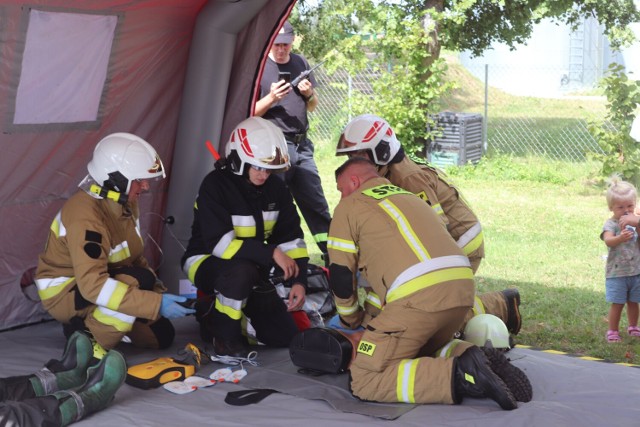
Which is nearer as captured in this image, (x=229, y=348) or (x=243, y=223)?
(x=229, y=348)

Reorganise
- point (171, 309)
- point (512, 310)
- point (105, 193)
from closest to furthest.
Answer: point (171, 309), point (105, 193), point (512, 310)

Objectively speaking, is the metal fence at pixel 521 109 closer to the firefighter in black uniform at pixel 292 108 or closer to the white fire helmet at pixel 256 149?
the firefighter in black uniform at pixel 292 108

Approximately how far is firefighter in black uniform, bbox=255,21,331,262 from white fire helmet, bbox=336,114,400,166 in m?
1.48

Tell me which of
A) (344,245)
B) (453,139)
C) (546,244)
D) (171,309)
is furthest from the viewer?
(453,139)

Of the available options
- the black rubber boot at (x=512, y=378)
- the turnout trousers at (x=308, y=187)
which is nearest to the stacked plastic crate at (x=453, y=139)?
the turnout trousers at (x=308, y=187)

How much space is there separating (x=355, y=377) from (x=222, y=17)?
284cm

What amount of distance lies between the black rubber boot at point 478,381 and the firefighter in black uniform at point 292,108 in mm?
2666

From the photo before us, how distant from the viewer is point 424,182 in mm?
5461

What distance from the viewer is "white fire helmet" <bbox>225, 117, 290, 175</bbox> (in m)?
5.21

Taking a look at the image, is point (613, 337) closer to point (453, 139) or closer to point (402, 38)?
point (402, 38)

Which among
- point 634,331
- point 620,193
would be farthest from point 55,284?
point 634,331

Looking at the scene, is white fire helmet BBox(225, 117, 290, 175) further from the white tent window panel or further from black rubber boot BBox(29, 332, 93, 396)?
black rubber boot BBox(29, 332, 93, 396)

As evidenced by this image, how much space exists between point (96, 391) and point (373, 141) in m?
2.18

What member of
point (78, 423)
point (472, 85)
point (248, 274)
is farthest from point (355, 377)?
point (472, 85)
